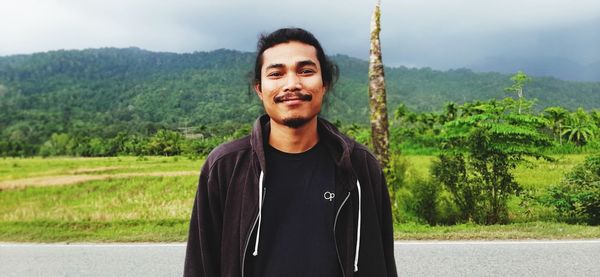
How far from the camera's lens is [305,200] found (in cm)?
146

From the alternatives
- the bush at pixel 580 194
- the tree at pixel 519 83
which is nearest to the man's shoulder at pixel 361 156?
the tree at pixel 519 83

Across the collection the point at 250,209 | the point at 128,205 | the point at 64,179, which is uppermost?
the point at 250,209

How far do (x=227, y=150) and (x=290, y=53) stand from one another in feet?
1.29

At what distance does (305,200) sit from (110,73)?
267ft

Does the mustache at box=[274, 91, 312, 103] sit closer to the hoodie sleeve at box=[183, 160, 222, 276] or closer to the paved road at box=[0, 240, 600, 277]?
the hoodie sleeve at box=[183, 160, 222, 276]

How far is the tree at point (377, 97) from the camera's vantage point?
300 inches

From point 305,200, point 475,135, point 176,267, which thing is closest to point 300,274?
point 305,200

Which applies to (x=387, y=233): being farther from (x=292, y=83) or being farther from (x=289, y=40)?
(x=289, y=40)

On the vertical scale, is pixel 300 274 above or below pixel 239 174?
below

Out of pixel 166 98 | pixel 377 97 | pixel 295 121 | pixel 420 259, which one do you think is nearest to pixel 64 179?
pixel 377 97

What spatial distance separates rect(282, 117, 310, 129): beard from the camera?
1458 millimetres

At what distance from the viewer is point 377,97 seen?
25.1 ft

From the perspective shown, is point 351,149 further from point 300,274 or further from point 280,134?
point 300,274

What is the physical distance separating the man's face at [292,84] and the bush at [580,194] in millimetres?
7062
